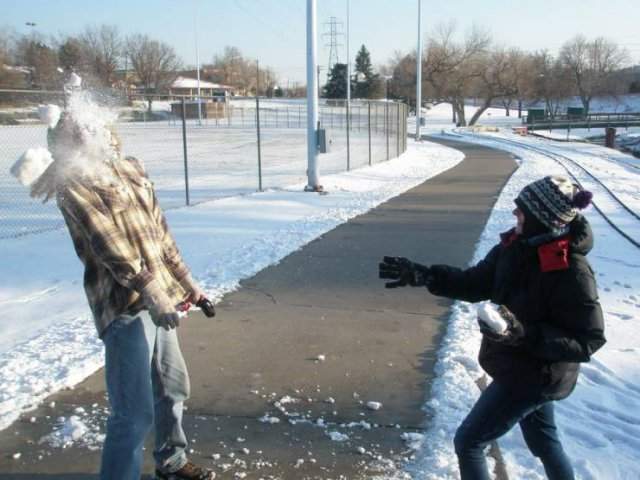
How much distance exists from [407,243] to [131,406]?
647cm

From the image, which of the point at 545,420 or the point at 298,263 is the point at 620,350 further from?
the point at 298,263

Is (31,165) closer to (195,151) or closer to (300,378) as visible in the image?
(300,378)

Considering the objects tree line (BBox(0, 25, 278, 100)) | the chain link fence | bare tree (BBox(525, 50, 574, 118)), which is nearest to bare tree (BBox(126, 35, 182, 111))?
tree line (BBox(0, 25, 278, 100))

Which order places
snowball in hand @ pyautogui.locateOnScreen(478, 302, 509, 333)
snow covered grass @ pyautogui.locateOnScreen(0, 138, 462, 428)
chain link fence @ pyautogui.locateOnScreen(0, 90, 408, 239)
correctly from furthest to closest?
chain link fence @ pyautogui.locateOnScreen(0, 90, 408, 239) < snow covered grass @ pyautogui.locateOnScreen(0, 138, 462, 428) < snowball in hand @ pyautogui.locateOnScreen(478, 302, 509, 333)

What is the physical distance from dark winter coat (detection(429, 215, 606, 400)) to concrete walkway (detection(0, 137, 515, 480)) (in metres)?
→ 1.06

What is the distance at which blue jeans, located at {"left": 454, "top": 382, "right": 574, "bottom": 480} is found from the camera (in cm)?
256

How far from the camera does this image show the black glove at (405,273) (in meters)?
2.84

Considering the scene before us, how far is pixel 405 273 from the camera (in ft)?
9.31

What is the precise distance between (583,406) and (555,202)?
2.09 m

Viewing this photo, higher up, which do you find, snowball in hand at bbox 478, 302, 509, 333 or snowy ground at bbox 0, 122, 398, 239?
snowball in hand at bbox 478, 302, 509, 333

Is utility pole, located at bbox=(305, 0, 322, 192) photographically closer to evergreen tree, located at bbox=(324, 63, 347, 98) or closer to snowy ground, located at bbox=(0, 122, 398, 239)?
snowy ground, located at bbox=(0, 122, 398, 239)

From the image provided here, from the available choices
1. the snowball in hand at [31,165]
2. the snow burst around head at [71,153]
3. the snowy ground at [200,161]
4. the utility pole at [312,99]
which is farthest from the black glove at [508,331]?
the utility pole at [312,99]

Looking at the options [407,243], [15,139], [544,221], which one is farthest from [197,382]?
[15,139]

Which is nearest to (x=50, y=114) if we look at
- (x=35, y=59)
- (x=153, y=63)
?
(x=35, y=59)
